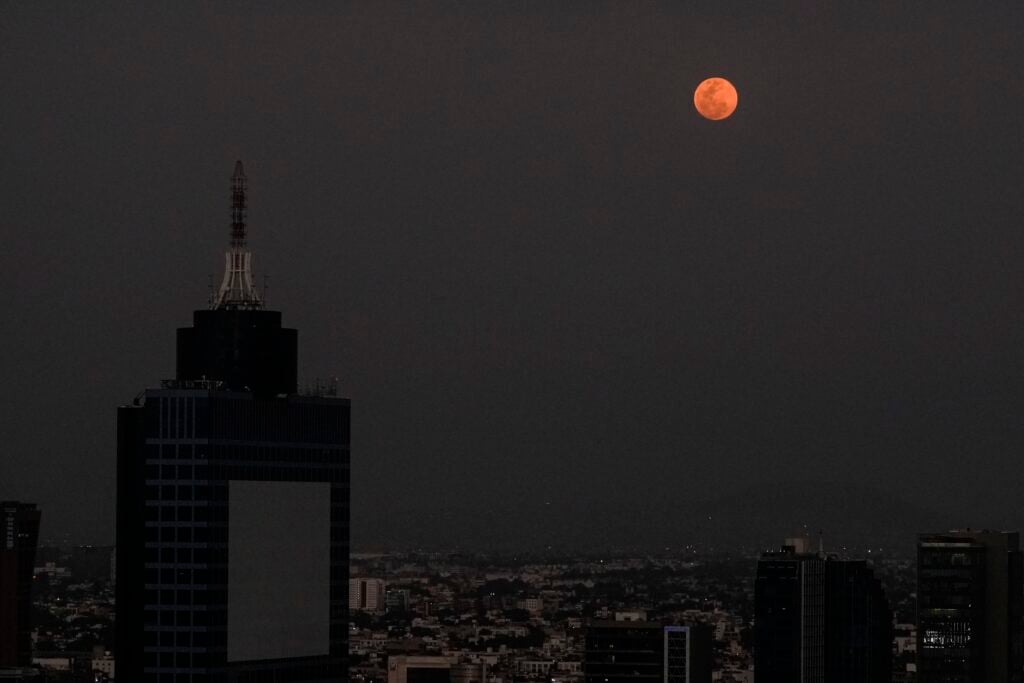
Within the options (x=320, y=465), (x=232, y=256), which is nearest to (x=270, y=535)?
(x=320, y=465)

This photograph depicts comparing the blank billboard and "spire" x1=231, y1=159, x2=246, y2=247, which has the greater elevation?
"spire" x1=231, y1=159, x2=246, y2=247

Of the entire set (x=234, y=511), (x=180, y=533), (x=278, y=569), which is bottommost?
(x=278, y=569)

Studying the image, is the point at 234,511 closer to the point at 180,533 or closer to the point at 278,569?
the point at 180,533

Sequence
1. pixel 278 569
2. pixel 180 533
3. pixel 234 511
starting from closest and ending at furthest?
pixel 180 533 → pixel 234 511 → pixel 278 569

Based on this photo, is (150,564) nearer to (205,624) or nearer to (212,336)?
(205,624)

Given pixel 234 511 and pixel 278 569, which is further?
pixel 278 569

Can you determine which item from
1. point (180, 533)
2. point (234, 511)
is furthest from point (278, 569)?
point (180, 533)

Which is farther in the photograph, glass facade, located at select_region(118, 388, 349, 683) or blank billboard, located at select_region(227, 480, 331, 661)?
blank billboard, located at select_region(227, 480, 331, 661)

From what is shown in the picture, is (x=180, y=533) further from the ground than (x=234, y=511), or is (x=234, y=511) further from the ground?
(x=234, y=511)

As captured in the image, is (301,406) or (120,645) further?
(301,406)
